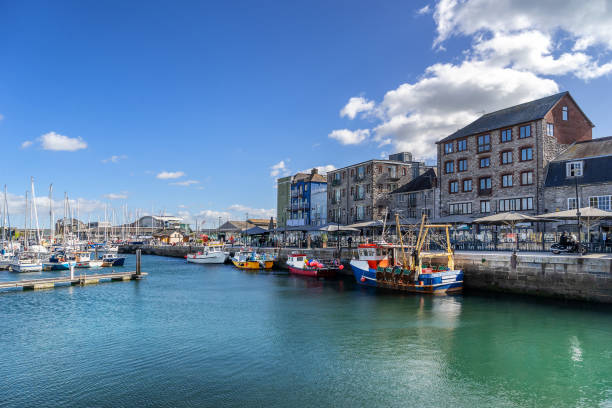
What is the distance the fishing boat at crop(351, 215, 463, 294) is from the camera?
110 feet

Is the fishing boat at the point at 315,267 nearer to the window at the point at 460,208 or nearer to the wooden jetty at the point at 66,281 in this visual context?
the window at the point at 460,208

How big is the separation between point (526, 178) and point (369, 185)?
25899 millimetres

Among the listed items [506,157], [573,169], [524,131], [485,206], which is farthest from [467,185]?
[573,169]

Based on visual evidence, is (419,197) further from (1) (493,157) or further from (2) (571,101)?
(2) (571,101)

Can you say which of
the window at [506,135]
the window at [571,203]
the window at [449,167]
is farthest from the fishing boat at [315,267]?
the window at [571,203]

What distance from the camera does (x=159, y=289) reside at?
130 ft

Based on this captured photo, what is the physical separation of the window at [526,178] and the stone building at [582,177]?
155 centimetres

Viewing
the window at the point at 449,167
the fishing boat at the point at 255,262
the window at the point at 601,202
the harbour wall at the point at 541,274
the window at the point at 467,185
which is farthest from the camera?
the fishing boat at the point at 255,262

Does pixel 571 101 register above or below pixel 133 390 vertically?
above

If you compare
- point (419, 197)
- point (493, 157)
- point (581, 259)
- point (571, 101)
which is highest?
point (571, 101)

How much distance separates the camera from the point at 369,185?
6725cm

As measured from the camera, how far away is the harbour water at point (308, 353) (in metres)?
13.7

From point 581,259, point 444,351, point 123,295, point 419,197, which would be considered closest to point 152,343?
point 444,351

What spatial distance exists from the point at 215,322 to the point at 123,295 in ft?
48.2
